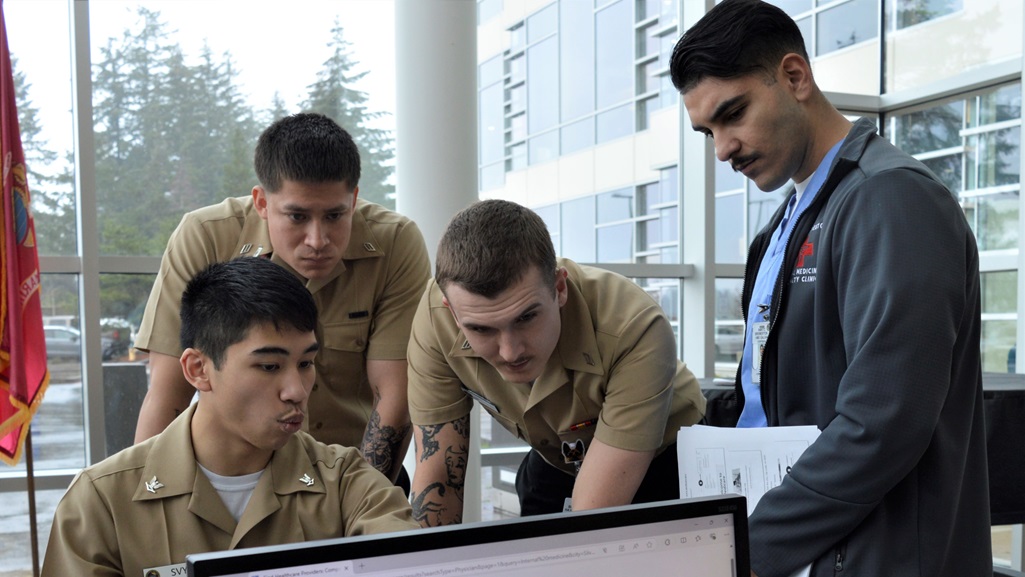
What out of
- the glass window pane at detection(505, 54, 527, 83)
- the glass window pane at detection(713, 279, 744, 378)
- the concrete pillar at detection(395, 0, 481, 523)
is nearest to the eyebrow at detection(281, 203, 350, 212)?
the concrete pillar at detection(395, 0, 481, 523)

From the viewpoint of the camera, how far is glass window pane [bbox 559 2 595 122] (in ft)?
15.8

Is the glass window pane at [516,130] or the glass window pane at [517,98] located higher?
the glass window pane at [517,98]

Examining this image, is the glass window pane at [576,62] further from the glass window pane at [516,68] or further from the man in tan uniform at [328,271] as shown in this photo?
the man in tan uniform at [328,271]

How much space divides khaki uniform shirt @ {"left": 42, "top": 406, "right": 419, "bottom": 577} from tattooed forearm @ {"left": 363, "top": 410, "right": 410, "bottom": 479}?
52 cm

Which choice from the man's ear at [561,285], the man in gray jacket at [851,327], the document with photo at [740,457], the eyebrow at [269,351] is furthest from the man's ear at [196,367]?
the man in gray jacket at [851,327]

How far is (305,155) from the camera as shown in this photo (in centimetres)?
199

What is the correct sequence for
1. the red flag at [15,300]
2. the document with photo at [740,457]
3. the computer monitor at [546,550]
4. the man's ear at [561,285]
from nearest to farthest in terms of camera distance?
the computer monitor at [546,550] → the document with photo at [740,457] → the man's ear at [561,285] → the red flag at [15,300]

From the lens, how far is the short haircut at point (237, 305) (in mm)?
1640

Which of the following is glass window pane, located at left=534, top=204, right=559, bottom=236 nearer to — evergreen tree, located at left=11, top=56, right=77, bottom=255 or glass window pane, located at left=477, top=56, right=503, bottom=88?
glass window pane, located at left=477, top=56, right=503, bottom=88

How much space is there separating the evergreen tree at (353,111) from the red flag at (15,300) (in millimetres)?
1624

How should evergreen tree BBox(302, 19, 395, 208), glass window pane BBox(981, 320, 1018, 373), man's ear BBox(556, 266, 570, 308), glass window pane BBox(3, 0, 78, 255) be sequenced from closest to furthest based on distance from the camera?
man's ear BBox(556, 266, 570, 308) → glass window pane BBox(3, 0, 78, 255) → evergreen tree BBox(302, 19, 395, 208) → glass window pane BBox(981, 320, 1018, 373)

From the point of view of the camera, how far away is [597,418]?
194 centimetres

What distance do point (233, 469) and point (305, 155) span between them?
2.44 feet

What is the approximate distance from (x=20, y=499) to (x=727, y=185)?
3705 millimetres
